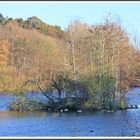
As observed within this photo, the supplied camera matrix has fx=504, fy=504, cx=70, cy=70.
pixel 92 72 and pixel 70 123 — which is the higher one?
pixel 92 72

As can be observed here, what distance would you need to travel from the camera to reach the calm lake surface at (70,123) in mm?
21906

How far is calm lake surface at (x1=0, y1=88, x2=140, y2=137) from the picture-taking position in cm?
2191

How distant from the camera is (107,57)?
3409cm

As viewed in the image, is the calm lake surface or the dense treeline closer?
the calm lake surface

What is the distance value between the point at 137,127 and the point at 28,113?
9133 millimetres

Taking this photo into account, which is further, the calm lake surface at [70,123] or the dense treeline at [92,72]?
the dense treeline at [92,72]

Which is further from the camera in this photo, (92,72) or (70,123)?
(92,72)

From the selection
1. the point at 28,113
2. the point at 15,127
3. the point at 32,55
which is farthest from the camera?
the point at 32,55

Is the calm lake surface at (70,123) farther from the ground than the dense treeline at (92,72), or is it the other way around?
the dense treeline at (92,72)

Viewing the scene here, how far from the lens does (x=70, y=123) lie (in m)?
25.6

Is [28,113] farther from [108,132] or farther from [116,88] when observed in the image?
[108,132]

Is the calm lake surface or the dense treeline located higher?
the dense treeline

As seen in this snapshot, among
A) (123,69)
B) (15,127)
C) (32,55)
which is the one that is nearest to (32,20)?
(32,55)

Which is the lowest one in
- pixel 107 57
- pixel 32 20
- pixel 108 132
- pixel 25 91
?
pixel 108 132
